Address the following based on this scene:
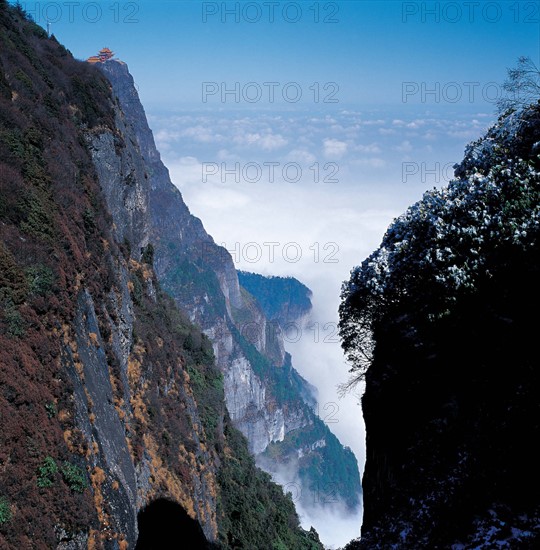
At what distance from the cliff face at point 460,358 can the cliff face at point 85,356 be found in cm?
984

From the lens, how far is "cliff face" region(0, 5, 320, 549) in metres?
15.1

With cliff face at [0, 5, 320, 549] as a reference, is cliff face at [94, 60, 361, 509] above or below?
above

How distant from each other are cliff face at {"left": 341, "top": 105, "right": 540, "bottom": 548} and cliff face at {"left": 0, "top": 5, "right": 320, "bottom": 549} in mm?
9836

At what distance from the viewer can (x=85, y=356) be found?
21156 millimetres

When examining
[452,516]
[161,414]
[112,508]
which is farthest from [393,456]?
[161,414]

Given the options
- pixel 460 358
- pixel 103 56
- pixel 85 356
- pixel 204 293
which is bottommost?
pixel 460 358

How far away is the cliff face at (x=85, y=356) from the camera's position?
15.1 metres

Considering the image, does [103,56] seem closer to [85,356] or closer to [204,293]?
[204,293]

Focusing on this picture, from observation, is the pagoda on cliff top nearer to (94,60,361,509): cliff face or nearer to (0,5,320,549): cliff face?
(94,60,361,509): cliff face

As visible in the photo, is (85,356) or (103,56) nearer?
(85,356)

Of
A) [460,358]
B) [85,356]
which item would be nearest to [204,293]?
[85,356]

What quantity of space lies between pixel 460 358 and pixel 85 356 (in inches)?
595

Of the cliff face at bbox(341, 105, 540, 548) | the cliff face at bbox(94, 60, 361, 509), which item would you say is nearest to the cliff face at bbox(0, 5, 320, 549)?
the cliff face at bbox(341, 105, 540, 548)

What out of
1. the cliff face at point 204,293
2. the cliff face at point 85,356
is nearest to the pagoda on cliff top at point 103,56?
the cliff face at point 204,293
